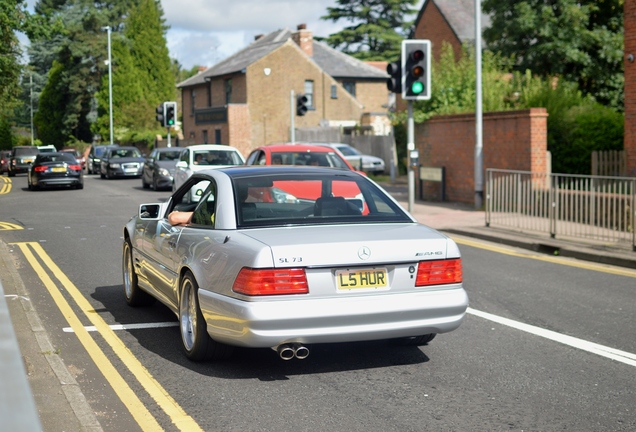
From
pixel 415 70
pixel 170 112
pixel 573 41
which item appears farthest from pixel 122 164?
pixel 415 70

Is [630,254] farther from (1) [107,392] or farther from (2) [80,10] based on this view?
(2) [80,10]

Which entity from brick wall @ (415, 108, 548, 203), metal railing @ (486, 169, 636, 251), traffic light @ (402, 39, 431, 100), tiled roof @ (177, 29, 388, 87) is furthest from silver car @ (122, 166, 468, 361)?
tiled roof @ (177, 29, 388, 87)

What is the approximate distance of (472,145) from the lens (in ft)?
76.4

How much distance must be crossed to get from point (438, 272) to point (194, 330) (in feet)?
6.21

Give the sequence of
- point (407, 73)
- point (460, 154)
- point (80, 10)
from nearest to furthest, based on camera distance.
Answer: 1. point (407, 73)
2. point (460, 154)
3. point (80, 10)

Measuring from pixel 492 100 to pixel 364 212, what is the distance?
18793mm

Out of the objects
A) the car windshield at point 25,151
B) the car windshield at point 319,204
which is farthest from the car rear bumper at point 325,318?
the car windshield at point 25,151

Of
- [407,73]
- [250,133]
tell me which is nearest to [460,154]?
[407,73]

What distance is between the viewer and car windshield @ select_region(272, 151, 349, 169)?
58.2 feet

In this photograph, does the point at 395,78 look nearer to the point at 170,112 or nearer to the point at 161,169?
the point at 161,169

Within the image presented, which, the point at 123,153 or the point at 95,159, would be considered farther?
the point at 95,159

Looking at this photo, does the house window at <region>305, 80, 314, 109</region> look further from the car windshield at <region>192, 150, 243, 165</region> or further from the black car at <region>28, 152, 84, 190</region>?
the car windshield at <region>192, 150, 243, 165</region>

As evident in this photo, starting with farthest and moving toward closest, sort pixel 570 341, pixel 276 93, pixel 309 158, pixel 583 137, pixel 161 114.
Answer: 1. pixel 276 93
2. pixel 161 114
3. pixel 583 137
4. pixel 309 158
5. pixel 570 341

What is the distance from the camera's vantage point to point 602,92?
31.3 meters
